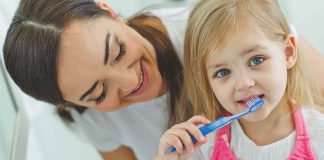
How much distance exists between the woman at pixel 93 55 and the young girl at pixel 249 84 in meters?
0.11

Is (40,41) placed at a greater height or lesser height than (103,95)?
greater

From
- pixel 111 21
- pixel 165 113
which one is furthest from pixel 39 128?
pixel 111 21

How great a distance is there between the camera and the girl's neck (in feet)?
2.68

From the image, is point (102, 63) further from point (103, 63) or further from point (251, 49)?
point (251, 49)

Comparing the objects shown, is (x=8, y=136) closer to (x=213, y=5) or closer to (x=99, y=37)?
(x=99, y=37)

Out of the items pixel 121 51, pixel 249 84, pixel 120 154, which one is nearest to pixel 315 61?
pixel 249 84

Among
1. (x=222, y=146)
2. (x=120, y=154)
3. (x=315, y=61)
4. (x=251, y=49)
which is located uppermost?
(x=251, y=49)

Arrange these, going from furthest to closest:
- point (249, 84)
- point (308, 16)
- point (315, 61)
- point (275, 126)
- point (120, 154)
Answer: point (308, 16)
point (120, 154)
point (315, 61)
point (275, 126)
point (249, 84)

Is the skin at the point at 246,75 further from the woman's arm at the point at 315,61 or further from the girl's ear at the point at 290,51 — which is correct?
the woman's arm at the point at 315,61

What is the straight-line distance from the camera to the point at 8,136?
3.94 feet

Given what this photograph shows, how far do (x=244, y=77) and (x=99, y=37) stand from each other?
263mm

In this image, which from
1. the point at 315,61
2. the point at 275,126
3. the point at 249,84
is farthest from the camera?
the point at 315,61

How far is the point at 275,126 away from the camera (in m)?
0.82

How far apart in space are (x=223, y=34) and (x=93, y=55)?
23cm
